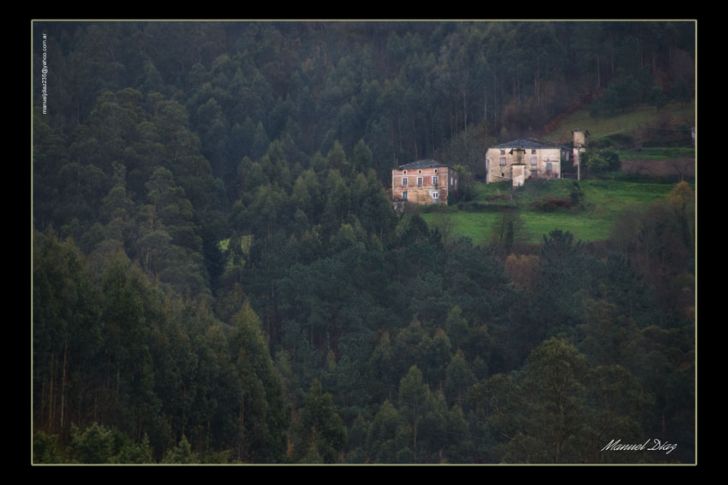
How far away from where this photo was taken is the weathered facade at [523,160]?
30.9 meters

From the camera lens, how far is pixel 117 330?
28.5 m

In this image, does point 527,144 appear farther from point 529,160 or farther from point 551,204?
point 551,204

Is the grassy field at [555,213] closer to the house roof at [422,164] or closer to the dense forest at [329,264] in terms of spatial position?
the dense forest at [329,264]

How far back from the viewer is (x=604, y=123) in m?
31.2

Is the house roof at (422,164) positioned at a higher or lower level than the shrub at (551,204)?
higher

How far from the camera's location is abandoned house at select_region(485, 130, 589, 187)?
101 feet

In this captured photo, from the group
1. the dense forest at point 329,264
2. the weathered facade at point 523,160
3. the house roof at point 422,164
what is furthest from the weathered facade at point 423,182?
the weathered facade at point 523,160

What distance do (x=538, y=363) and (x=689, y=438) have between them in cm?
267

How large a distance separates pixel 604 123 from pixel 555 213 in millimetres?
1866

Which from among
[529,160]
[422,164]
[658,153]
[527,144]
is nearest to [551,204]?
[529,160]

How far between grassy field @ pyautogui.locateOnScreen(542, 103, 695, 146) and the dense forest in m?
0.24

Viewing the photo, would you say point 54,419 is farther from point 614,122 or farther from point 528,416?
point 614,122

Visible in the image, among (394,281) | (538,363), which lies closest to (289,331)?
(394,281)

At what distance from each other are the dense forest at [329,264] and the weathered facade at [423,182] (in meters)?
0.21
